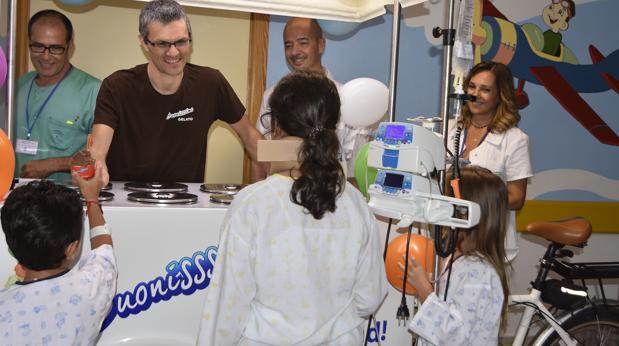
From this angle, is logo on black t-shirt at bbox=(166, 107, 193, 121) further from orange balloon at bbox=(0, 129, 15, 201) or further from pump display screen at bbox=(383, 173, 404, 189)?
pump display screen at bbox=(383, 173, 404, 189)

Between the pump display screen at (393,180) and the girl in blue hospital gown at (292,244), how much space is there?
0.27m

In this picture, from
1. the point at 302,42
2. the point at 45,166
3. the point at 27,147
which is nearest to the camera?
the point at 45,166

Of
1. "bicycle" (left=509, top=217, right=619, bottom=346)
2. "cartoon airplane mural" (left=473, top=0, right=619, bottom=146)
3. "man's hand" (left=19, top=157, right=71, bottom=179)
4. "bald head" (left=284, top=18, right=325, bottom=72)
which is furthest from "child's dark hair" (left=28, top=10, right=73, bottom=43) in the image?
"bicycle" (left=509, top=217, right=619, bottom=346)

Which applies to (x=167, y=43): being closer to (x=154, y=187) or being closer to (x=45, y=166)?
(x=154, y=187)

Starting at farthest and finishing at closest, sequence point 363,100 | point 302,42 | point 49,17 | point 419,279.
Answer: point 302,42, point 49,17, point 363,100, point 419,279

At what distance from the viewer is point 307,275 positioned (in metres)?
1.55

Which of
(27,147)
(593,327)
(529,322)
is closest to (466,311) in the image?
(529,322)

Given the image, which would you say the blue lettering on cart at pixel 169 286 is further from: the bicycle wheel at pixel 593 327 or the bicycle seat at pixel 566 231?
the bicycle wheel at pixel 593 327

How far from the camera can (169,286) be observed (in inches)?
81.1

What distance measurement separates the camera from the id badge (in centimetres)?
316

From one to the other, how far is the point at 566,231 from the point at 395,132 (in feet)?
4.87

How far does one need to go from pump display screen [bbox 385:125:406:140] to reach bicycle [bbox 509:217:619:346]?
1.39 meters

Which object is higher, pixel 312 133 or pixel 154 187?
pixel 312 133

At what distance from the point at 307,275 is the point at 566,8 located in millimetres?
3547
